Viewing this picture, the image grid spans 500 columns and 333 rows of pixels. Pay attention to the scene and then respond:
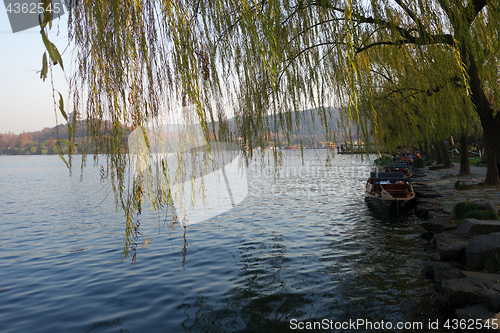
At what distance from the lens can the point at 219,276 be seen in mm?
8281

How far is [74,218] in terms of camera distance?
1770cm

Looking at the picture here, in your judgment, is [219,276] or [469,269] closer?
[469,269]

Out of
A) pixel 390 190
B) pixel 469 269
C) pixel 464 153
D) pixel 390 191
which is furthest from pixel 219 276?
pixel 464 153

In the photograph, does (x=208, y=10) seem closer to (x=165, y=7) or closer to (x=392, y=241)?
(x=165, y=7)

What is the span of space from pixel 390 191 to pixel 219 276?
40.1 feet

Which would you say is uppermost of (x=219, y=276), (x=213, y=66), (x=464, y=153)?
(x=213, y=66)

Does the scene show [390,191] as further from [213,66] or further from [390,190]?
[213,66]

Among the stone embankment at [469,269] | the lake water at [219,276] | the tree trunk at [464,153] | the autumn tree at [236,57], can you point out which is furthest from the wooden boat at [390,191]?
the autumn tree at [236,57]

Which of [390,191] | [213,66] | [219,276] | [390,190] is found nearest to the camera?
[213,66]

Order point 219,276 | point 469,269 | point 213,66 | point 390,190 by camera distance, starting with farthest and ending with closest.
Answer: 1. point 390,190
2. point 219,276
3. point 469,269
4. point 213,66

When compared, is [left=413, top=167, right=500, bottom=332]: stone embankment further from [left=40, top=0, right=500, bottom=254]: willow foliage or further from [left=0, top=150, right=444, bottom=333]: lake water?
[left=40, top=0, right=500, bottom=254]: willow foliage

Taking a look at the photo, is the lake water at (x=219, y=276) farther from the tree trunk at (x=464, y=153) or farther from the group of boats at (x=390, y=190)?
the tree trunk at (x=464, y=153)

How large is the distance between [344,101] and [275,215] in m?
12.1

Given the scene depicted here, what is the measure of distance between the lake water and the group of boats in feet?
3.37
